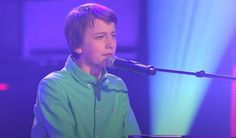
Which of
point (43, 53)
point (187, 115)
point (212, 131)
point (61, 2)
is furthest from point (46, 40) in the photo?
point (212, 131)

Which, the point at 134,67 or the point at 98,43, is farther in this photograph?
the point at 98,43

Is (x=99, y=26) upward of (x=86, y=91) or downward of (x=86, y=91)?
upward

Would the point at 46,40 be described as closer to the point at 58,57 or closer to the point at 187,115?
the point at 58,57

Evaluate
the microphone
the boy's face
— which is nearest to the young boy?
the boy's face

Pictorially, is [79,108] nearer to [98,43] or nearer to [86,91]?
[86,91]

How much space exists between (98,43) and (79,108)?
0.32 m

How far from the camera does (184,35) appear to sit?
2.75m

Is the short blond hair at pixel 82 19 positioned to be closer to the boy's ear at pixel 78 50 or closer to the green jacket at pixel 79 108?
the boy's ear at pixel 78 50

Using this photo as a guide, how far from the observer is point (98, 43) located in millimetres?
2072

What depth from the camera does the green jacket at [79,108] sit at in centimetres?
197

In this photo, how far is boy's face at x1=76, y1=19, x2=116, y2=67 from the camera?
2048 mm

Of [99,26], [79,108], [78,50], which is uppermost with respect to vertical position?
[99,26]

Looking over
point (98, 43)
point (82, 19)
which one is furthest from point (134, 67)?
point (82, 19)

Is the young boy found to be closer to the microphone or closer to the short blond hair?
the short blond hair
